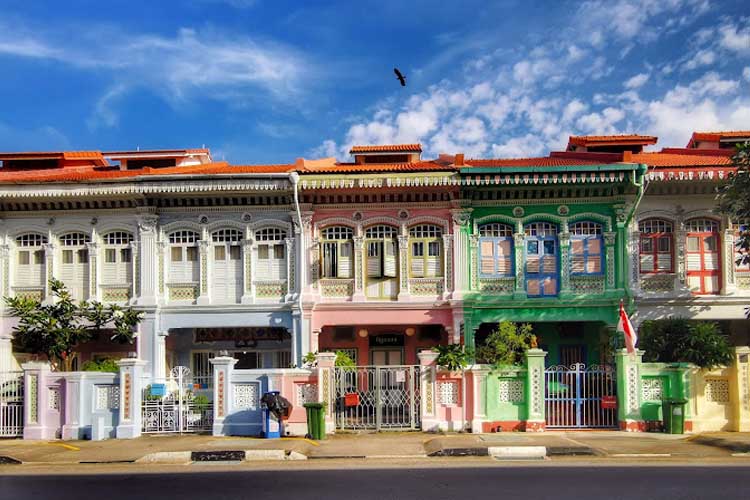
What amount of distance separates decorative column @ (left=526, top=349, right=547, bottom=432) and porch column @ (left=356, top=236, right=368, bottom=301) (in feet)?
22.0

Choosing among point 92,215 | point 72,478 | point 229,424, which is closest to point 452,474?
point 72,478

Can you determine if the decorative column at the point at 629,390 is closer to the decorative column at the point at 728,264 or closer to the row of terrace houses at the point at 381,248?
the row of terrace houses at the point at 381,248

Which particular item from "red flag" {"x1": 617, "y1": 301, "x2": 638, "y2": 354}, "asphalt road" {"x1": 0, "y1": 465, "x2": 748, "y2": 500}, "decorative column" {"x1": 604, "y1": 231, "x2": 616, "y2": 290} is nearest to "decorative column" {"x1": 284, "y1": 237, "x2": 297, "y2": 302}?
"decorative column" {"x1": 604, "y1": 231, "x2": 616, "y2": 290}

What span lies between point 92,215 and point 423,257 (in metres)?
10.1

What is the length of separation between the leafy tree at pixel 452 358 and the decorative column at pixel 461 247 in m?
4.96

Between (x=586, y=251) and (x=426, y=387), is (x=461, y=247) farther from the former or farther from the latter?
(x=426, y=387)

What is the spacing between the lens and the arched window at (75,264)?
25.9m

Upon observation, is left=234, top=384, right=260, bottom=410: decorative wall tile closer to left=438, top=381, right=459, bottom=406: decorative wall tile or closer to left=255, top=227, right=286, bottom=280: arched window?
left=438, top=381, right=459, bottom=406: decorative wall tile

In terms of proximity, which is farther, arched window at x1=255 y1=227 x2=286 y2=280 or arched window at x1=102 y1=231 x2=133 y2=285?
arched window at x1=102 y1=231 x2=133 y2=285

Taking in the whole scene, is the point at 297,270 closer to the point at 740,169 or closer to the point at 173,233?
the point at 173,233

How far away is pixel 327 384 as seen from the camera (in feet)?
66.7

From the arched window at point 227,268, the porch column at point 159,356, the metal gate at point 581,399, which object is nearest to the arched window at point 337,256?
the arched window at point 227,268

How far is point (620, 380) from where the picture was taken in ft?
66.8

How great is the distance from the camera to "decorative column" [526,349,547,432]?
2003 cm
